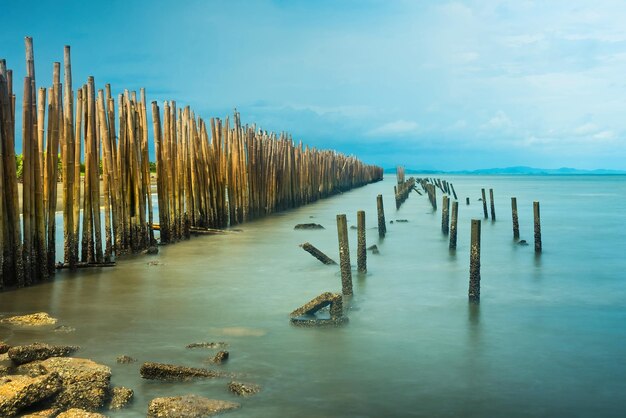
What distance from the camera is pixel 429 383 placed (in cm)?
527

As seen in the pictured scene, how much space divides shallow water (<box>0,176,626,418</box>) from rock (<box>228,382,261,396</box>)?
0.29 ft

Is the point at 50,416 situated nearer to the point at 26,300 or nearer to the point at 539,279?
the point at 26,300

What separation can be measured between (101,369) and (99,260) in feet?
18.8

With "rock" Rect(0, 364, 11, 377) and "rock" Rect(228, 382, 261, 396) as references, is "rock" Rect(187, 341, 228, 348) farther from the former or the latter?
"rock" Rect(0, 364, 11, 377)

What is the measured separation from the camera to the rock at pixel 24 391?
4.18 meters

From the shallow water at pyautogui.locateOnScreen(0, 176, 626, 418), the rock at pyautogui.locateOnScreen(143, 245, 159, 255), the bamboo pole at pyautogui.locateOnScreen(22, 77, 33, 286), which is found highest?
the bamboo pole at pyautogui.locateOnScreen(22, 77, 33, 286)

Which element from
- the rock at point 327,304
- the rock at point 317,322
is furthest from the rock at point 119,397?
the rock at point 327,304

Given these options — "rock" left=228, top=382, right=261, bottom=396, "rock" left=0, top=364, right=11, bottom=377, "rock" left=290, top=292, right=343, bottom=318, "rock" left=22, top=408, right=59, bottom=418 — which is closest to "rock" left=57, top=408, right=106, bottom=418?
"rock" left=22, top=408, right=59, bottom=418

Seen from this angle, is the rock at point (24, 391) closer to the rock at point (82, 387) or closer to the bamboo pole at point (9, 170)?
the rock at point (82, 387)

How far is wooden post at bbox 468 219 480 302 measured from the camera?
795 centimetres

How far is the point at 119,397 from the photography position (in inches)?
182

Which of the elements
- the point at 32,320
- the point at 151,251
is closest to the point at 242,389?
the point at 32,320

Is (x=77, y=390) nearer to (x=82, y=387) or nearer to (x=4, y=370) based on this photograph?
(x=82, y=387)

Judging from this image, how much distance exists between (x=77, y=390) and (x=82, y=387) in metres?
0.04
